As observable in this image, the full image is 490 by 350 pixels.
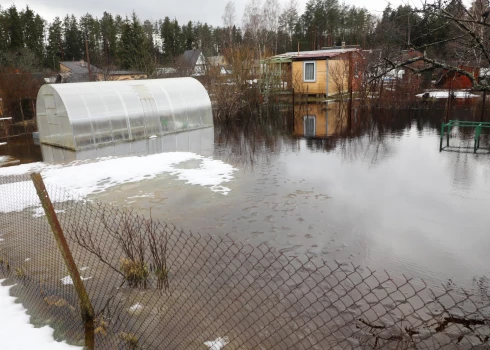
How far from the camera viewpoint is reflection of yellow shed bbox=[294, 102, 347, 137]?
1749 centimetres

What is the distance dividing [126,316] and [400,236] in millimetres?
4768

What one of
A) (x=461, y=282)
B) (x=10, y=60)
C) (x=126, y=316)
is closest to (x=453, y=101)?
(x=461, y=282)

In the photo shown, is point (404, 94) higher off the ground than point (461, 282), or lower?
higher

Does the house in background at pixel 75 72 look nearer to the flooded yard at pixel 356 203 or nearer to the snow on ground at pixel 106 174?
the snow on ground at pixel 106 174

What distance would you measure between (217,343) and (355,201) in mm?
5259

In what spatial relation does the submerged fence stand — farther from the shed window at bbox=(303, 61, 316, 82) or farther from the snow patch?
the shed window at bbox=(303, 61, 316, 82)

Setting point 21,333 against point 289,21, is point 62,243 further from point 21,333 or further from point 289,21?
point 289,21

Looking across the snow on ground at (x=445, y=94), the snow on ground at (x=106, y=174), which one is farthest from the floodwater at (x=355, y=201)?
the snow on ground at (x=445, y=94)

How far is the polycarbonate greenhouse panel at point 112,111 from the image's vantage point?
15.0m

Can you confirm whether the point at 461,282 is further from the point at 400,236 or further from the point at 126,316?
the point at 126,316

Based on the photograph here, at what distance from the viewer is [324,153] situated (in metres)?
13.3

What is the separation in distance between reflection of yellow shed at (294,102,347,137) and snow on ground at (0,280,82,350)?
45.5 feet

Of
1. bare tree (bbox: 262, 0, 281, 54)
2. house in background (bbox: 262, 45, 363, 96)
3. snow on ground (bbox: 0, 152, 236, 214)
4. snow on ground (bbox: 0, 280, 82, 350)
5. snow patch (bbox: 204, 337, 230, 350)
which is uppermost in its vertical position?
bare tree (bbox: 262, 0, 281, 54)

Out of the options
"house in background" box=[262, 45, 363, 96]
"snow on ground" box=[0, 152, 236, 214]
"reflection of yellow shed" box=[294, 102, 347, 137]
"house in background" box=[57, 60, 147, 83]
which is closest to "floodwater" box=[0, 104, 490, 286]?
"snow on ground" box=[0, 152, 236, 214]
